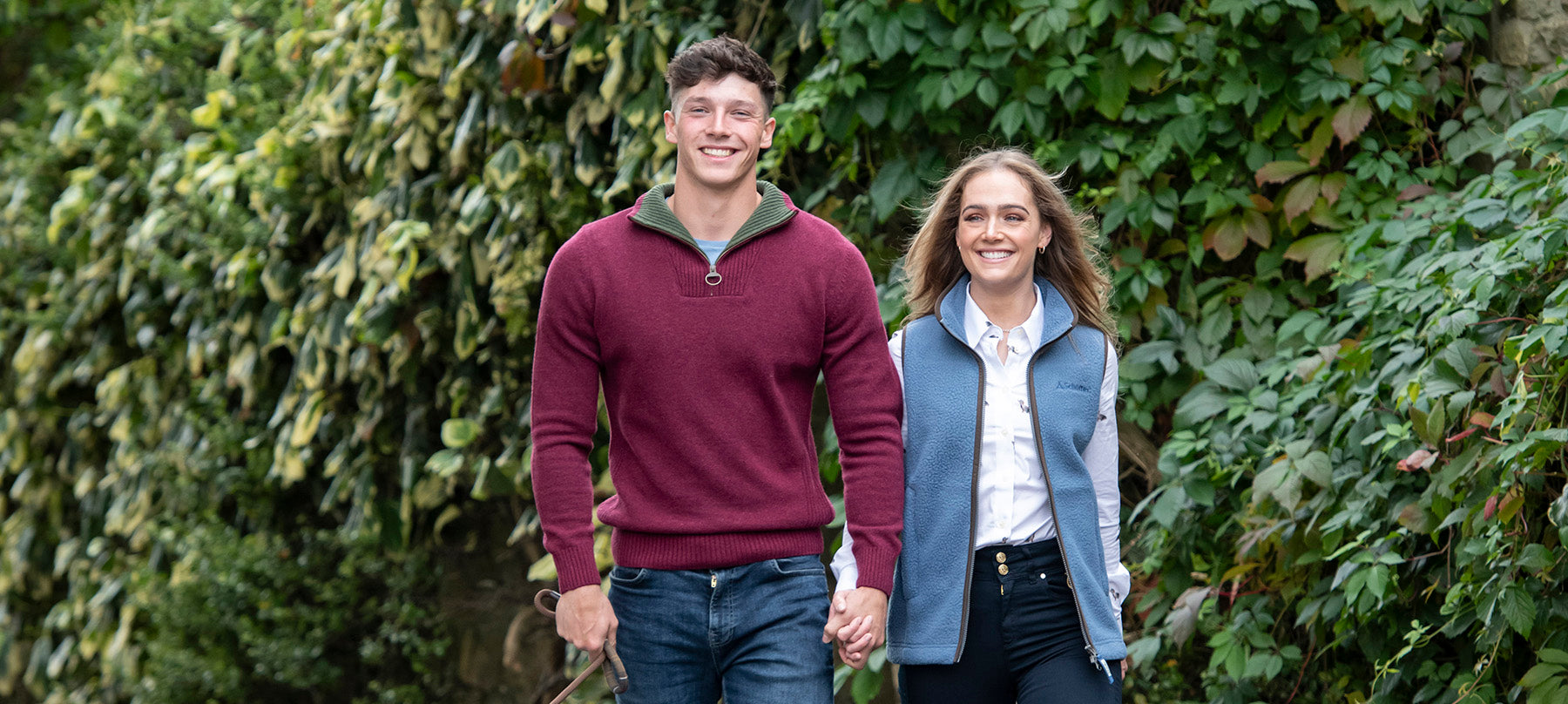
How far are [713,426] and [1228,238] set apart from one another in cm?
170

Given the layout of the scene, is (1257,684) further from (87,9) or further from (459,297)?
(87,9)

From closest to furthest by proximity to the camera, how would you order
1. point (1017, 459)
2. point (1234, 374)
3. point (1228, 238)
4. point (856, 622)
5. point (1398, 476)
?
1. point (856, 622)
2. point (1017, 459)
3. point (1398, 476)
4. point (1234, 374)
5. point (1228, 238)

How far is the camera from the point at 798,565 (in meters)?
2.24

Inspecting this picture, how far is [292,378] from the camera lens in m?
5.29

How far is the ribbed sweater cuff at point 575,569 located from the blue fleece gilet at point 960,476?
1.68 ft

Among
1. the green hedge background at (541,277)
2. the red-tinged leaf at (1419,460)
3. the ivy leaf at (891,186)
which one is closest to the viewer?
the red-tinged leaf at (1419,460)

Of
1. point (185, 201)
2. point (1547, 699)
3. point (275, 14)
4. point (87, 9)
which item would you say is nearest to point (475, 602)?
point (185, 201)

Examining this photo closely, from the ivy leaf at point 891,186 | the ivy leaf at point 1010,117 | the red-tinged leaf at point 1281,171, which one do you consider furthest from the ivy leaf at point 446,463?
the red-tinged leaf at point 1281,171

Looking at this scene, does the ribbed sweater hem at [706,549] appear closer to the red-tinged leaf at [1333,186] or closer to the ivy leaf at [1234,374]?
the ivy leaf at [1234,374]

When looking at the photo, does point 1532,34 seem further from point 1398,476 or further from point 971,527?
point 971,527

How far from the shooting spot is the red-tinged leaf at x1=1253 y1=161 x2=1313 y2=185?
332 centimetres

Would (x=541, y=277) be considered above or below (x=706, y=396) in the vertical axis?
below

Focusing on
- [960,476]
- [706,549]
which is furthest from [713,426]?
[960,476]

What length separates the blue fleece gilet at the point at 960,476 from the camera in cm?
223
